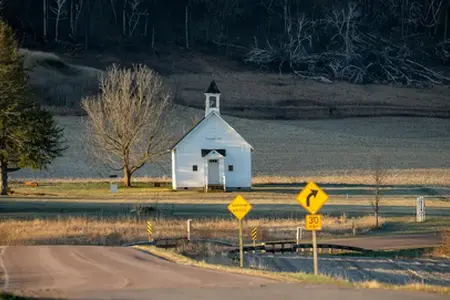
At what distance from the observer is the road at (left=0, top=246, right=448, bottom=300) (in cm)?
1972

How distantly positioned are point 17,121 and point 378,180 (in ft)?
71.4

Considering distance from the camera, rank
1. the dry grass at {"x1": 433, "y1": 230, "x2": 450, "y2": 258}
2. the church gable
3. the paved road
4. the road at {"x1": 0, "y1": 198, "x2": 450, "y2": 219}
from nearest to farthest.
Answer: the dry grass at {"x1": 433, "y1": 230, "x2": 450, "y2": 258} < the paved road < the road at {"x1": 0, "y1": 198, "x2": 450, "y2": 219} < the church gable

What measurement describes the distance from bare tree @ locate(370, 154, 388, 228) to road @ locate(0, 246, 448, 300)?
19470mm

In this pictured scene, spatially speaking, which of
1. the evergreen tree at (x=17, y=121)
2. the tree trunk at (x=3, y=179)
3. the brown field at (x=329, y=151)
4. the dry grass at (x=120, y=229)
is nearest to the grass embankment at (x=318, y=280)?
the dry grass at (x=120, y=229)

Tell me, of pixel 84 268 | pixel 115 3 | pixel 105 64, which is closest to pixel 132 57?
pixel 105 64

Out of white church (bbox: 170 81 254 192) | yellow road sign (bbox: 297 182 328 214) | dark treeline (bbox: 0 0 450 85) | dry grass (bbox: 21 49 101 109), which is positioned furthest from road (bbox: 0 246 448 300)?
dark treeline (bbox: 0 0 450 85)

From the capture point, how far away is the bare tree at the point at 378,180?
46878 mm

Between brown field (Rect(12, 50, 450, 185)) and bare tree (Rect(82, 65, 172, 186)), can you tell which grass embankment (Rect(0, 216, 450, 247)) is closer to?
bare tree (Rect(82, 65, 172, 186))

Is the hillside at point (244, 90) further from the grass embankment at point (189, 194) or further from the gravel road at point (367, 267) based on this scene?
the gravel road at point (367, 267)

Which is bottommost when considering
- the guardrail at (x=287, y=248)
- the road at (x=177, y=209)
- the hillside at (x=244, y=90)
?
the guardrail at (x=287, y=248)

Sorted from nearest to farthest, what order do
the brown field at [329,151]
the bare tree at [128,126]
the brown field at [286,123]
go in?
1. the bare tree at [128,126]
2. the brown field at [329,151]
3. the brown field at [286,123]

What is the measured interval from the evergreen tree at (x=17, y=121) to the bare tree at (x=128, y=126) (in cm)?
999

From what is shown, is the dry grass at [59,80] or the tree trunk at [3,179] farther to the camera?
the dry grass at [59,80]

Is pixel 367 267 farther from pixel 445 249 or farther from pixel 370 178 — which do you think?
pixel 370 178
